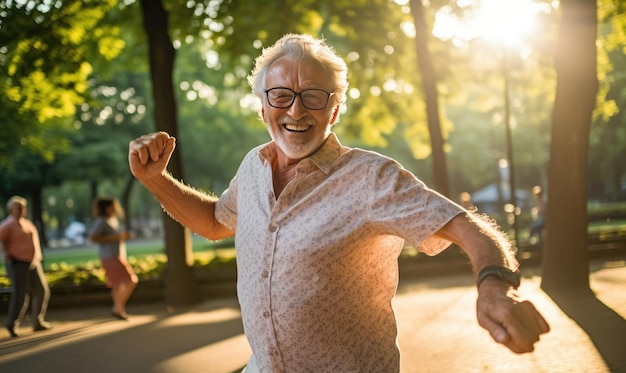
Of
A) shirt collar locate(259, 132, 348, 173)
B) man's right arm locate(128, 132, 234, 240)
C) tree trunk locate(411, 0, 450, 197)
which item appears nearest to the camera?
shirt collar locate(259, 132, 348, 173)

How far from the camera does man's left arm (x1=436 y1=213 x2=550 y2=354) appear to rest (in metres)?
1.70

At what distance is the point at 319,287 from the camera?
240 cm

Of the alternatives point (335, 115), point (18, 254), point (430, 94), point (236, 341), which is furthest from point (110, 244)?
point (335, 115)

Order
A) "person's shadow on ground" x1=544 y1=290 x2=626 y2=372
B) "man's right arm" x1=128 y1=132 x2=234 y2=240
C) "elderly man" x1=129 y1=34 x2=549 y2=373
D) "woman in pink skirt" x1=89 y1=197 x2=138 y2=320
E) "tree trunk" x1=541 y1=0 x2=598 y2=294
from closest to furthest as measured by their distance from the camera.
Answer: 1. "elderly man" x1=129 y1=34 x2=549 y2=373
2. "man's right arm" x1=128 y1=132 x2=234 y2=240
3. "person's shadow on ground" x1=544 y1=290 x2=626 y2=372
4. "tree trunk" x1=541 y1=0 x2=598 y2=294
5. "woman in pink skirt" x1=89 y1=197 x2=138 y2=320

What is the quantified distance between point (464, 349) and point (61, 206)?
6360 centimetres

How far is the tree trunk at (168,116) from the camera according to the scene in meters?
13.4

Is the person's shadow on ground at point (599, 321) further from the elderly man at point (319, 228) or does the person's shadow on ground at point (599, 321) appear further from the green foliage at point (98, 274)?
the green foliage at point (98, 274)

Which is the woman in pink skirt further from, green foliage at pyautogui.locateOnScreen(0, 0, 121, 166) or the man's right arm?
the man's right arm

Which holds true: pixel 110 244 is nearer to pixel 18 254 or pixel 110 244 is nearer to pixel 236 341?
pixel 18 254

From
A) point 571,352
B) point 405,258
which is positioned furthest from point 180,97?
point 571,352

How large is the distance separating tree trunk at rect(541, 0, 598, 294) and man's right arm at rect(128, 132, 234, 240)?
7747 mm

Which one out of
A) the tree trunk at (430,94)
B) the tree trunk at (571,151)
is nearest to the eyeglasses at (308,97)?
the tree trunk at (571,151)

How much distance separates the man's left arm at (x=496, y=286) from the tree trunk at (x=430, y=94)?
46.8 feet

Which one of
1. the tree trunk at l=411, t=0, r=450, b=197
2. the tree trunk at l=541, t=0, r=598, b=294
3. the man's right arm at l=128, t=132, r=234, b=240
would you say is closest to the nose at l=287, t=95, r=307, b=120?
the man's right arm at l=128, t=132, r=234, b=240
